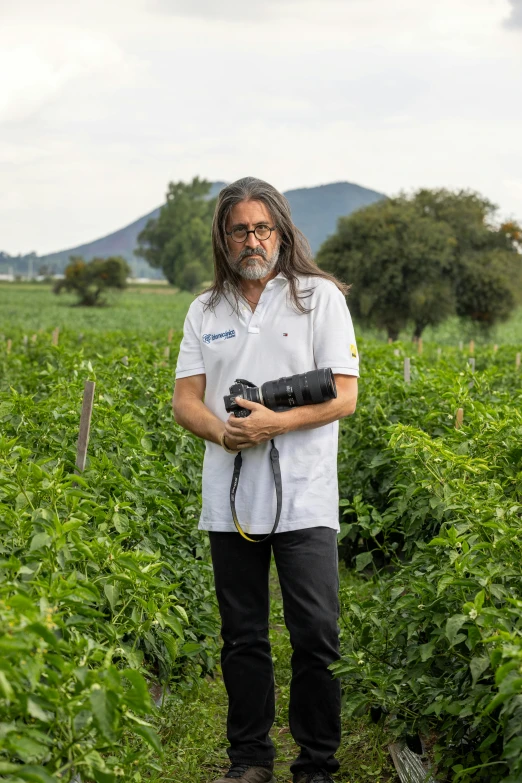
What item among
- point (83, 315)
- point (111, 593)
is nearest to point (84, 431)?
point (111, 593)

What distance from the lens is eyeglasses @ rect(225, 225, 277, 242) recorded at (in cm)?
357

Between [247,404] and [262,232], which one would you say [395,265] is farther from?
[247,404]

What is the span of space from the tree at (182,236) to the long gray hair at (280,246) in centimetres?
10482

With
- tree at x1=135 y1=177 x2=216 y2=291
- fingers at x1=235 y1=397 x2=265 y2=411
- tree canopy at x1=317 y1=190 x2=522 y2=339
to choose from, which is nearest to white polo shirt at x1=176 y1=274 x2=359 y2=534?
fingers at x1=235 y1=397 x2=265 y2=411

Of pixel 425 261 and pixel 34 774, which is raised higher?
pixel 425 261

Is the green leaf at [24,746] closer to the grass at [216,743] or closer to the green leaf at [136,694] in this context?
the green leaf at [136,694]

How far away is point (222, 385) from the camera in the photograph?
3.67m

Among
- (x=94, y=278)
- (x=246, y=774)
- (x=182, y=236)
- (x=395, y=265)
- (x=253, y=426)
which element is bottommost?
(x=246, y=774)

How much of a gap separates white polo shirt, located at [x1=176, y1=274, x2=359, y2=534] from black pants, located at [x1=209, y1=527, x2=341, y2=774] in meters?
0.10

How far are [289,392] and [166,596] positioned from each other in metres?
0.84

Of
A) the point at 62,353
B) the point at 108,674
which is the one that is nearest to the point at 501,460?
the point at 108,674

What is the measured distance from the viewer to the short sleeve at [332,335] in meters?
3.52

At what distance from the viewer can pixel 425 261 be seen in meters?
35.0

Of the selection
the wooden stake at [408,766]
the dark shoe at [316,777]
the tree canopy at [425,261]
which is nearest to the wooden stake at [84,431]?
the dark shoe at [316,777]
